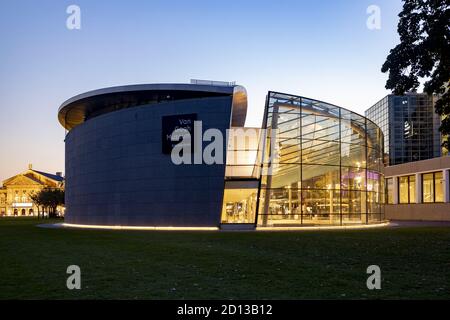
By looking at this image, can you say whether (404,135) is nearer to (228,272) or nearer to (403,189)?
(403,189)

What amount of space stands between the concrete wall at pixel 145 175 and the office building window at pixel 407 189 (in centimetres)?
3911

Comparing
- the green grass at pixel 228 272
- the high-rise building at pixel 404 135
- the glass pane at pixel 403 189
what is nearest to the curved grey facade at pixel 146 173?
the green grass at pixel 228 272

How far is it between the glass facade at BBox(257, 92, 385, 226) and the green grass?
16.3m

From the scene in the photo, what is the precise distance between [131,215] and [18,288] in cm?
3135

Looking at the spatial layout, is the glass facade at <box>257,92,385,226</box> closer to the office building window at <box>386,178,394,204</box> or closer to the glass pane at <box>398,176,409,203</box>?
the glass pane at <box>398,176,409,203</box>

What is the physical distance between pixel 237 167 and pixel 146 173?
27.9 feet

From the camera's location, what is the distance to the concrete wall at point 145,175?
38.4 metres

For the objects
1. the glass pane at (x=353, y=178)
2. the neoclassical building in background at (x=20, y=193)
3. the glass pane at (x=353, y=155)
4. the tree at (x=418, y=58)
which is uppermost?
the tree at (x=418, y=58)

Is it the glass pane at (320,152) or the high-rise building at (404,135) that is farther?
the high-rise building at (404,135)

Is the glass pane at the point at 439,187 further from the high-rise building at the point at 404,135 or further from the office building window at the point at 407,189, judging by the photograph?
the high-rise building at the point at 404,135

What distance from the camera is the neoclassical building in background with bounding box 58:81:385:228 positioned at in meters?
37.5

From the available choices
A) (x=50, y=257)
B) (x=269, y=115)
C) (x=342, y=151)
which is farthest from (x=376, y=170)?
(x=50, y=257)

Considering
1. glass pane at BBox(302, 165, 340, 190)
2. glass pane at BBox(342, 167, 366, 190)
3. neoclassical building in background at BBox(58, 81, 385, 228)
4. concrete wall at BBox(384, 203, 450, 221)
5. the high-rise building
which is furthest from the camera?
the high-rise building

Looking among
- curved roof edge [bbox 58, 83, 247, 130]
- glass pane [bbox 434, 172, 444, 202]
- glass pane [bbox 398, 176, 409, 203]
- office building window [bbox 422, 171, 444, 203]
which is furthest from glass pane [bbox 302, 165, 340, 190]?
glass pane [bbox 398, 176, 409, 203]
